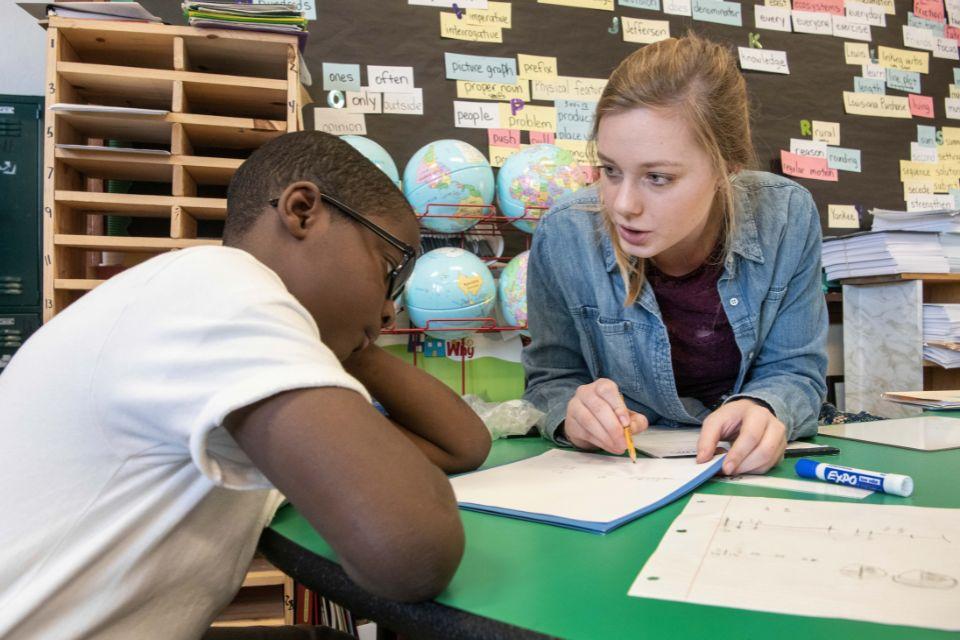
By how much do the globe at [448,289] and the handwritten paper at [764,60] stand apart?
149 centimetres

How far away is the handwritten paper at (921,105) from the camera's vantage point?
2.82 meters

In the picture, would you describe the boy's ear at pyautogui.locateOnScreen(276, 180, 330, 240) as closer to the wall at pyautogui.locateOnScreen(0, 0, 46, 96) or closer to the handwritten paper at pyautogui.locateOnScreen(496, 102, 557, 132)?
the handwritten paper at pyautogui.locateOnScreen(496, 102, 557, 132)

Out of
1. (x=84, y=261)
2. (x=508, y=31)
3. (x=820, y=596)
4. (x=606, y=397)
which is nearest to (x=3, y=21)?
(x=84, y=261)

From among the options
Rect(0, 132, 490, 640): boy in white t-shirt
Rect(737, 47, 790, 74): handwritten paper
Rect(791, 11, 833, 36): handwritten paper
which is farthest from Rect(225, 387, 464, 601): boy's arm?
Rect(791, 11, 833, 36): handwritten paper

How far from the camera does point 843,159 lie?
269cm

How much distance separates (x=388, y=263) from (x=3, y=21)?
6.64ft

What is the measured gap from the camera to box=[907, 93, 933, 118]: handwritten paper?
111 inches

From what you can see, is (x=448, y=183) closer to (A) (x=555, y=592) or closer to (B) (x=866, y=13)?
(A) (x=555, y=592)

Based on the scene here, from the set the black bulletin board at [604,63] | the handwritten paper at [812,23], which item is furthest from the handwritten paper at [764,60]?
the handwritten paper at [812,23]

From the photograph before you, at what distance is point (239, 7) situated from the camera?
1651mm

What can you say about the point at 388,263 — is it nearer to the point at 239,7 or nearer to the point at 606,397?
the point at 606,397

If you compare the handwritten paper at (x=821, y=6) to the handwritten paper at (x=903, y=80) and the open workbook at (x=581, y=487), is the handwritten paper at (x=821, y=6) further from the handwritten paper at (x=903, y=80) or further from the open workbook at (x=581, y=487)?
the open workbook at (x=581, y=487)

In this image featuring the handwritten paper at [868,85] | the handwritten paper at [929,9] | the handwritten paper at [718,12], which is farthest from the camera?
the handwritten paper at [929,9]

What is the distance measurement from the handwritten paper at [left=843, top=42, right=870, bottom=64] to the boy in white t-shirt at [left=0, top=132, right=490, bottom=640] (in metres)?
2.77
